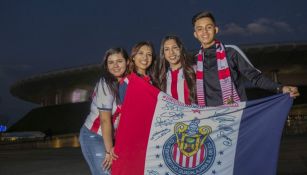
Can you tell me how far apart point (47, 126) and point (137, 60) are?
136 ft

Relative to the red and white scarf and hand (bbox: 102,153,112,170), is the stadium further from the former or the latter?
hand (bbox: 102,153,112,170)

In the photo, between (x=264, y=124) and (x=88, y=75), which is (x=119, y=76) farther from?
(x=88, y=75)

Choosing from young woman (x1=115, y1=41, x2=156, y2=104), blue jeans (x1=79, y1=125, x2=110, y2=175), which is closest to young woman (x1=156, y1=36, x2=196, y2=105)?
young woman (x1=115, y1=41, x2=156, y2=104)

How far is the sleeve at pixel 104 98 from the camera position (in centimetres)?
312

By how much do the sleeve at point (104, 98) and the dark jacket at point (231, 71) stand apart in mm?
1011

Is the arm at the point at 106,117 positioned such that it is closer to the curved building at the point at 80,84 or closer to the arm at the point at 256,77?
the arm at the point at 256,77

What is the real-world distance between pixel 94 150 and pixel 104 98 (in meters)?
0.46

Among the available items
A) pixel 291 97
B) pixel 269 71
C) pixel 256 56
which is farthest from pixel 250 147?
pixel 269 71

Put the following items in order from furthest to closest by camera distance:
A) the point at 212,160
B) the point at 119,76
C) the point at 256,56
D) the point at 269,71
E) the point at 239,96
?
the point at 269,71 → the point at 256,56 → the point at 239,96 → the point at 119,76 → the point at 212,160

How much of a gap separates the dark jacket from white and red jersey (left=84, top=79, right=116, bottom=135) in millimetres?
1012

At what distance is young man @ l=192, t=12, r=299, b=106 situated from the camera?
11.8 ft

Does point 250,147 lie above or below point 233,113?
below

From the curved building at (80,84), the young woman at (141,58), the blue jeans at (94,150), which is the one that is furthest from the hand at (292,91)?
the curved building at (80,84)

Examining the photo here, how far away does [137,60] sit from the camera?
11.6 ft
